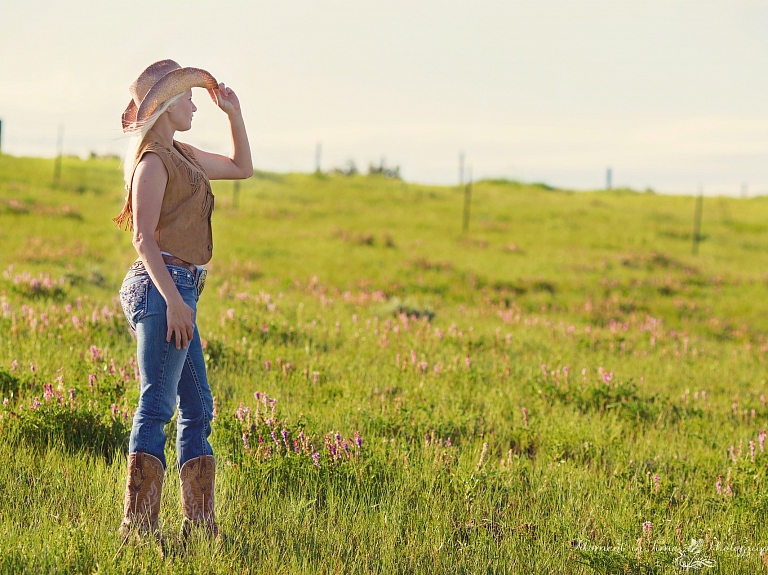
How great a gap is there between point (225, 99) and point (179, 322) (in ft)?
4.89

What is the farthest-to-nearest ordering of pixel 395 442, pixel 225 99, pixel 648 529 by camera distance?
pixel 395 442 → pixel 225 99 → pixel 648 529

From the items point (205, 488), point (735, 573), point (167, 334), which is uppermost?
point (167, 334)

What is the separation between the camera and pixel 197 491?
4.09 m

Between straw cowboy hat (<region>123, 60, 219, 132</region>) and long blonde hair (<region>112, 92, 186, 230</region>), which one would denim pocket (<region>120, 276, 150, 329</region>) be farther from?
straw cowboy hat (<region>123, 60, 219, 132</region>)

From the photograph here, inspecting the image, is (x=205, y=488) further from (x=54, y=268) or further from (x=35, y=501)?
(x=54, y=268)

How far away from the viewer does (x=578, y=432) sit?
6.09 meters

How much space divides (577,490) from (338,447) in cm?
167

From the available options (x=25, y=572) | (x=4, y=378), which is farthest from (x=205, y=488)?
(x=4, y=378)

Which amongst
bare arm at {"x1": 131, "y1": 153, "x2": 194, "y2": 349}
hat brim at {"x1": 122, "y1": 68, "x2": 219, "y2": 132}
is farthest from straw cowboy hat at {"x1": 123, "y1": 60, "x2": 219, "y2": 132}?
bare arm at {"x1": 131, "y1": 153, "x2": 194, "y2": 349}

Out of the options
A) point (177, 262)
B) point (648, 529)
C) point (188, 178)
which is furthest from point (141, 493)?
point (648, 529)

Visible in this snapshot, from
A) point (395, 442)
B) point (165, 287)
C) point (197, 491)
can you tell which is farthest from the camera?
point (395, 442)

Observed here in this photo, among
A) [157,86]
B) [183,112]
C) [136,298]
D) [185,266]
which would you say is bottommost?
[136,298]

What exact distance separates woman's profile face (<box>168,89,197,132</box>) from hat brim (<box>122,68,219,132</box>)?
5 cm

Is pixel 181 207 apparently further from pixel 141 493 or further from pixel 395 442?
pixel 395 442
